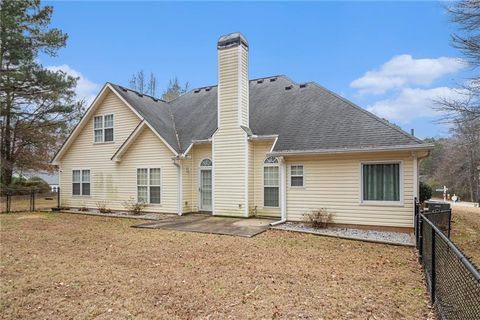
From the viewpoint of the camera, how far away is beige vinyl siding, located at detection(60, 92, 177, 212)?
14.4 m

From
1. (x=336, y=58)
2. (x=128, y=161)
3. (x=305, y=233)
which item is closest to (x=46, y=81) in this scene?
(x=128, y=161)

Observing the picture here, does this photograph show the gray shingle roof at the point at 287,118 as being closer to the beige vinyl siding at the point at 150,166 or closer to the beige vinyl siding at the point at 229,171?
the beige vinyl siding at the point at 150,166

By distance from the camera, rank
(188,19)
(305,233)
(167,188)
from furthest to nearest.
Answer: (188,19) → (167,188) → (305,233)

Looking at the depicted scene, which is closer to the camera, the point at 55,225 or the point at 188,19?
the point at 55,225

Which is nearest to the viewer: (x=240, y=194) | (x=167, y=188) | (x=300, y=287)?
(x=300, y=287)

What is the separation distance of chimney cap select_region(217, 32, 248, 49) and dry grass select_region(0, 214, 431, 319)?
7.99m

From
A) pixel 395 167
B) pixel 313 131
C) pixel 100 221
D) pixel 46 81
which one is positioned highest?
pixel 46 81

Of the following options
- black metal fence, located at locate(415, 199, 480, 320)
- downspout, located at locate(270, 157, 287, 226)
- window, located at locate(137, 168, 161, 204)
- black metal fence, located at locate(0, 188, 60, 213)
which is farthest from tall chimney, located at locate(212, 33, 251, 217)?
black metal fence, located at locate(0, 188, 60, 213)

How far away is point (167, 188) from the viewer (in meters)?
14.3

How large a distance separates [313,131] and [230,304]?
8391mm

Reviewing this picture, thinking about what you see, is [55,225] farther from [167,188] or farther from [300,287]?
[300,287]

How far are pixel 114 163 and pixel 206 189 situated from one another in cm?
496

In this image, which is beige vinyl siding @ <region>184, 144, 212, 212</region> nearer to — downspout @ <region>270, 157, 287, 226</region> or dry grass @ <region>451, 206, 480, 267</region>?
downspout @ <region>270, 157, 287, 226</region>

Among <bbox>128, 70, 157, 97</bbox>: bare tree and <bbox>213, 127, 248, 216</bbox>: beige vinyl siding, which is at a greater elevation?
<bbox>128, 70, 157, 97</bbox>: bare tree
